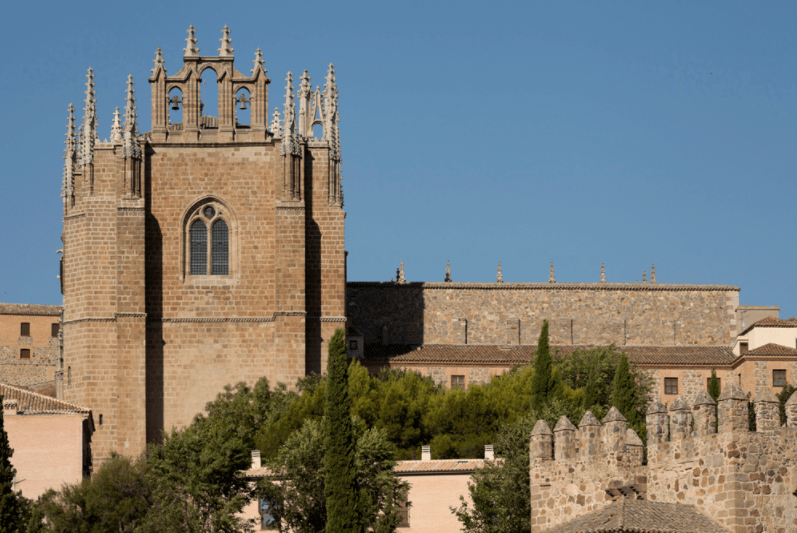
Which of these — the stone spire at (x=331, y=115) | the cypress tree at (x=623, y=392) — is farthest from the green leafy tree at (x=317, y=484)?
the stone spire at (x=331, y=115)

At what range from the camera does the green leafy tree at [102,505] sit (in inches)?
1625

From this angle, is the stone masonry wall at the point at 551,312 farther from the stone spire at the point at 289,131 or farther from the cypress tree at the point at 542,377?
the cypress tree at the point at 542,377

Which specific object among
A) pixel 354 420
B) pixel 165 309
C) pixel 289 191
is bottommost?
pixel 354 420

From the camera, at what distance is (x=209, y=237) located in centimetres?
5650

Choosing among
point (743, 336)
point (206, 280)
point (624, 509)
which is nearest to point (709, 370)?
point (743, 336)

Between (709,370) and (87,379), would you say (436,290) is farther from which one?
(87,379)

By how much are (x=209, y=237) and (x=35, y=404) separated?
10.5 meters

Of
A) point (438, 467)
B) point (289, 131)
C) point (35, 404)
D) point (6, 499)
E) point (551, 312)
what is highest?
point (289, 131)

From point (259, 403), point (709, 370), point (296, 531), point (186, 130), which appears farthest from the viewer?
point (709, 370)

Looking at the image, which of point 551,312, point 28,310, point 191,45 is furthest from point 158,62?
point 28,310

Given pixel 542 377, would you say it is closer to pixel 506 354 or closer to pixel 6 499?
pixel 506 354

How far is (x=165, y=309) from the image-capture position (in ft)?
182

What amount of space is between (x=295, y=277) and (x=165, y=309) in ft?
15.6

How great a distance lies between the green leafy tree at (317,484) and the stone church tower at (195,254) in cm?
1517
